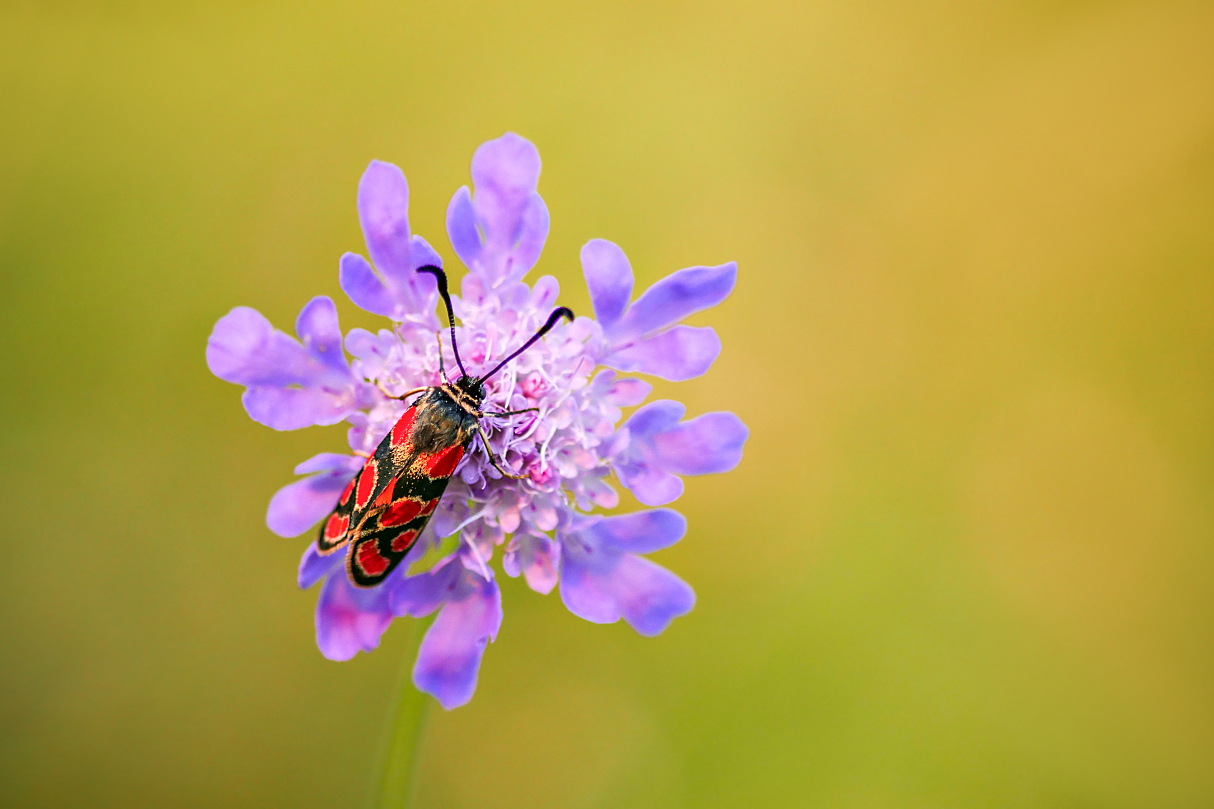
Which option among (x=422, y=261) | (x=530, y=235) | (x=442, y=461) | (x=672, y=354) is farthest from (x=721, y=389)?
(x=442, y=461)

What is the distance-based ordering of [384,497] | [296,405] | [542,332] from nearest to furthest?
[384,497] → [542,332] → [296,405]

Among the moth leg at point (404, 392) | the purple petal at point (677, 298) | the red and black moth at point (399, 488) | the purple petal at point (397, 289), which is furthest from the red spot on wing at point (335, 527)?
the purple petal at point (677, 298)

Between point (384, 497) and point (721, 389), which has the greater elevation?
point (721, 389)

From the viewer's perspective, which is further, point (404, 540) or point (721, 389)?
point (721, 389)

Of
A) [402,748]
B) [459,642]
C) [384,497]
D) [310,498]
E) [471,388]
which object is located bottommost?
[402,748]

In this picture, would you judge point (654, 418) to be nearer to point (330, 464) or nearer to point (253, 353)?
point (330, 464)

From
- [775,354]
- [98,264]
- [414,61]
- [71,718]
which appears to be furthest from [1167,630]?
[98,264]

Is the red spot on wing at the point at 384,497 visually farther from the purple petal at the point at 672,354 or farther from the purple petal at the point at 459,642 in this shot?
the purple petal at the point at 672,354
